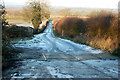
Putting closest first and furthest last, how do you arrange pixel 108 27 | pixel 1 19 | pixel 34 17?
pixel 1 19 < pixel 108 27 < pixel 34 17

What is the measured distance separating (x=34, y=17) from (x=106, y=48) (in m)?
29.8

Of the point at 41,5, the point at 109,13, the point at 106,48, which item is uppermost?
the point at 41,5

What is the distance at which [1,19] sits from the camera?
5.62m

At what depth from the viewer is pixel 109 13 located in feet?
48.9

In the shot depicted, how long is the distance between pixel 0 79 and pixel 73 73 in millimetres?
2058

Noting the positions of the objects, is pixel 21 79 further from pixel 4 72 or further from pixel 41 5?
pixel 41 5

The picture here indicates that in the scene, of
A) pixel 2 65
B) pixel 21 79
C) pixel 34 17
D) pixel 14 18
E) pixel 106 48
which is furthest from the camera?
pixel 14 18

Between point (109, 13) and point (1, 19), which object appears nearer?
point (1, 19)

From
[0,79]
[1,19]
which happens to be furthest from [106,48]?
[0,79]

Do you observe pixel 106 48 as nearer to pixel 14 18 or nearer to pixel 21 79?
pixel 21 79

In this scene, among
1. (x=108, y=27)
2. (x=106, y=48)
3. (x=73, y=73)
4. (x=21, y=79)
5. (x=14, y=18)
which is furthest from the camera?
(x=14, y=18)

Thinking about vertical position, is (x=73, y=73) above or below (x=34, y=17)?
below

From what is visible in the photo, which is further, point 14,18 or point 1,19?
point 14,18

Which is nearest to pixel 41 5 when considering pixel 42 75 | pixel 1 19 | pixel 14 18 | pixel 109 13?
pixel 14 18
